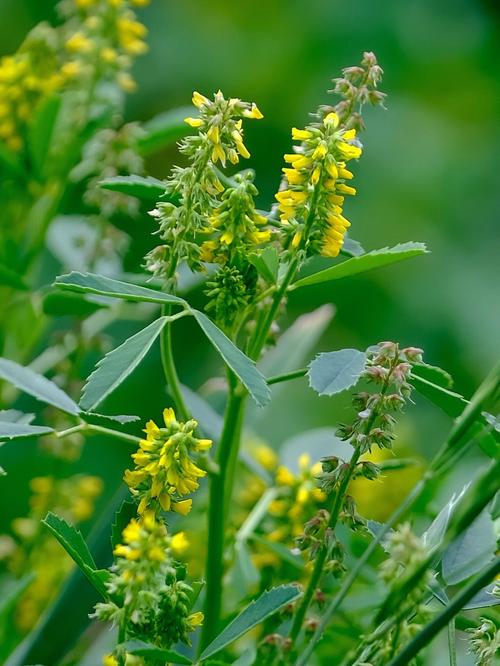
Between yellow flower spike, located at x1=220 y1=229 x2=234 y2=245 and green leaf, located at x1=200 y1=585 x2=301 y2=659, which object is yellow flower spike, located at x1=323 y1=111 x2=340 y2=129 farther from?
green leaf, located at x1=200 y1=585 x2=301 y2=659

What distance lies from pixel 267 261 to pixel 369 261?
0.05m

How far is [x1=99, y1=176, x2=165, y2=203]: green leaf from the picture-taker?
0.50 metres

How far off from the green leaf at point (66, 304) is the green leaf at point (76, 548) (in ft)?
0.60

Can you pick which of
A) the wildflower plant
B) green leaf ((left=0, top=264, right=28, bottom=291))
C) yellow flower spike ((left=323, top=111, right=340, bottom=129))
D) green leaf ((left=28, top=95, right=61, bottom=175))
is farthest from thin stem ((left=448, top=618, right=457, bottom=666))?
green leaf ((left=28, top=95, right=61, bottom=175))

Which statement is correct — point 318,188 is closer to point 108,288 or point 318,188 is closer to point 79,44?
point 108,288

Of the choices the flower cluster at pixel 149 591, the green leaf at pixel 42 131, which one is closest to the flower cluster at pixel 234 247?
the flower cluster at pixel 149 591

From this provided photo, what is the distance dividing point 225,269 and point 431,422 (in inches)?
53.2

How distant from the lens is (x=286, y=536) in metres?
0.68

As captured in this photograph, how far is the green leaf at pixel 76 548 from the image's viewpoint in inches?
16.9

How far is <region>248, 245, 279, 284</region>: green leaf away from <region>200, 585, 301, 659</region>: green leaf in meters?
0.13

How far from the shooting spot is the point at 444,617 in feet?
1.10

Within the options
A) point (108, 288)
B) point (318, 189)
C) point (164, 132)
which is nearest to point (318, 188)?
point (318, 189)

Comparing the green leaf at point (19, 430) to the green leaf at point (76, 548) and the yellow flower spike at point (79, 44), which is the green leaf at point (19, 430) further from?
the yellow flower spike at point (79, 44)

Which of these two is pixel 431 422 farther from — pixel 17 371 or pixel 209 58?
pixel 17 371
